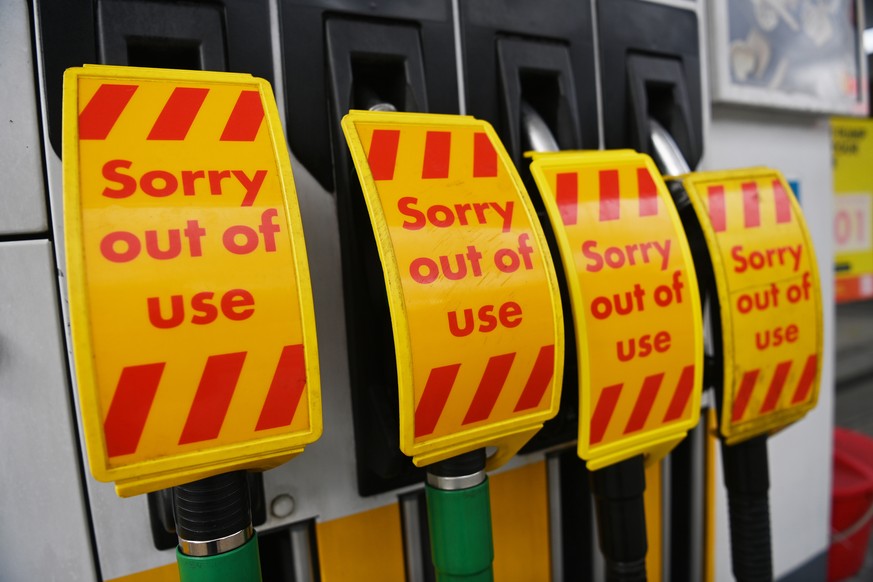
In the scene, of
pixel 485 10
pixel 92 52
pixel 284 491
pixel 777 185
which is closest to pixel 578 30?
pixel 485 10

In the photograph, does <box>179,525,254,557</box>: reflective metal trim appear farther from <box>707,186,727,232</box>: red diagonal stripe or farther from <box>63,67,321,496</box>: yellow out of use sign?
<box>707,186,727,232</box>: red diagonal stripe

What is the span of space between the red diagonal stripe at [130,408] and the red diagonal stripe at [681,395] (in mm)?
424

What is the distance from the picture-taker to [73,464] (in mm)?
448

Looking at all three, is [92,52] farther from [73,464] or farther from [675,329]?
[675,329]

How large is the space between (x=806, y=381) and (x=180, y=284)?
0.61m

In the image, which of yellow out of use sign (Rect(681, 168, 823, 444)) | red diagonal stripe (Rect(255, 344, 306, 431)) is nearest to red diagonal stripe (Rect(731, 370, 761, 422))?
yellow out of use sign (Rect(681, 168, 823, 444))

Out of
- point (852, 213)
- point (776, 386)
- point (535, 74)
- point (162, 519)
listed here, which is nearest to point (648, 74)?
point (535, 74)

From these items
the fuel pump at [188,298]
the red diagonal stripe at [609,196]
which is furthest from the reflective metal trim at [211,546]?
the red diagonal stripe at [609,196]

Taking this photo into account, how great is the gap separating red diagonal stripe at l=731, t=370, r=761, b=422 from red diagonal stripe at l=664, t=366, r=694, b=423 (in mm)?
74

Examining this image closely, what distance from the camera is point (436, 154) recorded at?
428 millimetres

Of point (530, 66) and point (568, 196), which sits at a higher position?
point (530, 66)

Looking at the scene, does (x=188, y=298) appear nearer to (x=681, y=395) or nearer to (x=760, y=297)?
(x=681, y=395)

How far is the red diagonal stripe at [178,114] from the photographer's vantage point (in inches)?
14.0

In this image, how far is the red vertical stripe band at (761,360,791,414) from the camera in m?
0.54
